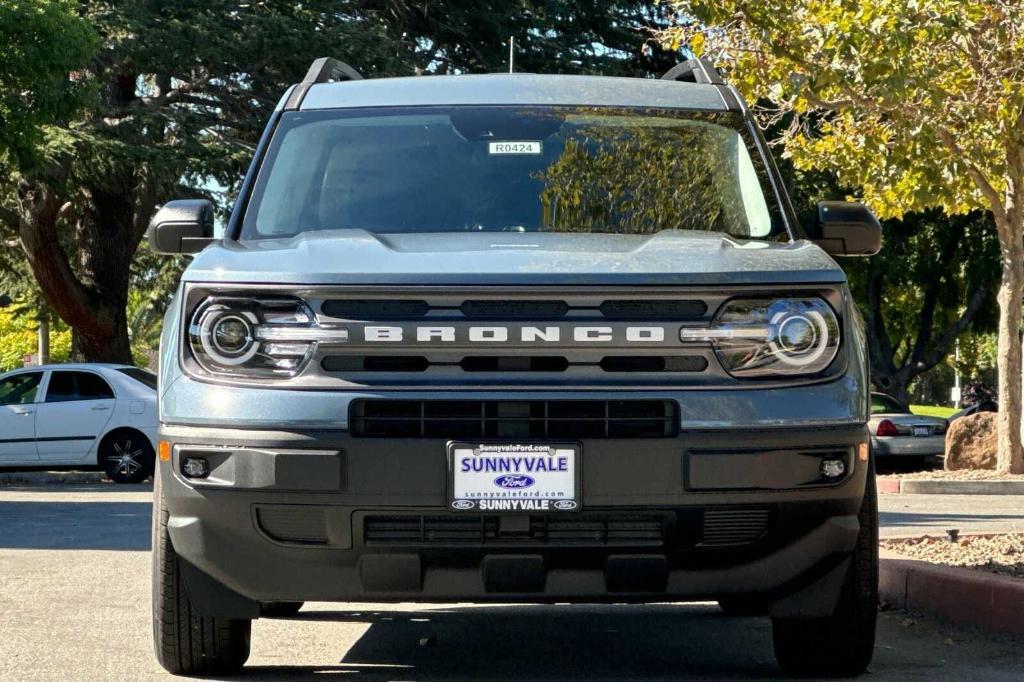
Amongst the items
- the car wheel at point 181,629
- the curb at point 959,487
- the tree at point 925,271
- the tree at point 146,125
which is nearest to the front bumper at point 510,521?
the car wheel at point 181,629

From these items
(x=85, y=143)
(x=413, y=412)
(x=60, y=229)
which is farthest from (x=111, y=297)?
(x=413, y=412)

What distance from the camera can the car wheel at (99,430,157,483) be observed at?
2100 cm

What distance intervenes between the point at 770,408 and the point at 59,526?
9317 mm

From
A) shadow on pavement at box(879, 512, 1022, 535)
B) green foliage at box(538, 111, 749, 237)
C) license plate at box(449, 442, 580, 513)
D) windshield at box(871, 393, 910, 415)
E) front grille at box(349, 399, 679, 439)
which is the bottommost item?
windshield at box(871, 393, 910, 415)

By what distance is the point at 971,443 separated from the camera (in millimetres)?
22688

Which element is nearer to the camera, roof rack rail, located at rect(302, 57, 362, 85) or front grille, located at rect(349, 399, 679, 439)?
front grille, located at rect(349, 399, 679, 439)

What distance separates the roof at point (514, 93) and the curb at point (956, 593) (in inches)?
91.8

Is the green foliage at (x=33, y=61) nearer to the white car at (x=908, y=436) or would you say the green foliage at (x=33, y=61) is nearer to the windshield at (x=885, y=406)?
the white car at (x=908, y=436)

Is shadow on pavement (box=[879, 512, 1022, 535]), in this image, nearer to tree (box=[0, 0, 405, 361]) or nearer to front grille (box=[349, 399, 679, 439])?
front grille (box=[349, 399, 679, 439])

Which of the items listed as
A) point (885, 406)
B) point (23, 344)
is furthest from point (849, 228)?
point (23, 344)

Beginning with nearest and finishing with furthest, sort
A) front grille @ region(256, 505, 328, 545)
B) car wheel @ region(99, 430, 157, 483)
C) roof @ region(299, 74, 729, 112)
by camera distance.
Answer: front grille @ region(256, 505, 328, 545), roof @ region(299, 74, 729, 112), car wheel @ region(99, 430, 157, 483)

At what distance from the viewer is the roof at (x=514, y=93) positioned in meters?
6.44

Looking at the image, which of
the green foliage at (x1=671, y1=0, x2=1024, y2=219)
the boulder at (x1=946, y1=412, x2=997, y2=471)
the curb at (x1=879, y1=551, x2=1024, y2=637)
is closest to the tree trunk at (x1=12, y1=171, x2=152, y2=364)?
the green foliage at (x1=671, y1=0, x2=1024, y2=219)

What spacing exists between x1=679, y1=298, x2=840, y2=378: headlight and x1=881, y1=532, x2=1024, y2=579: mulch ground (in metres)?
2.90
